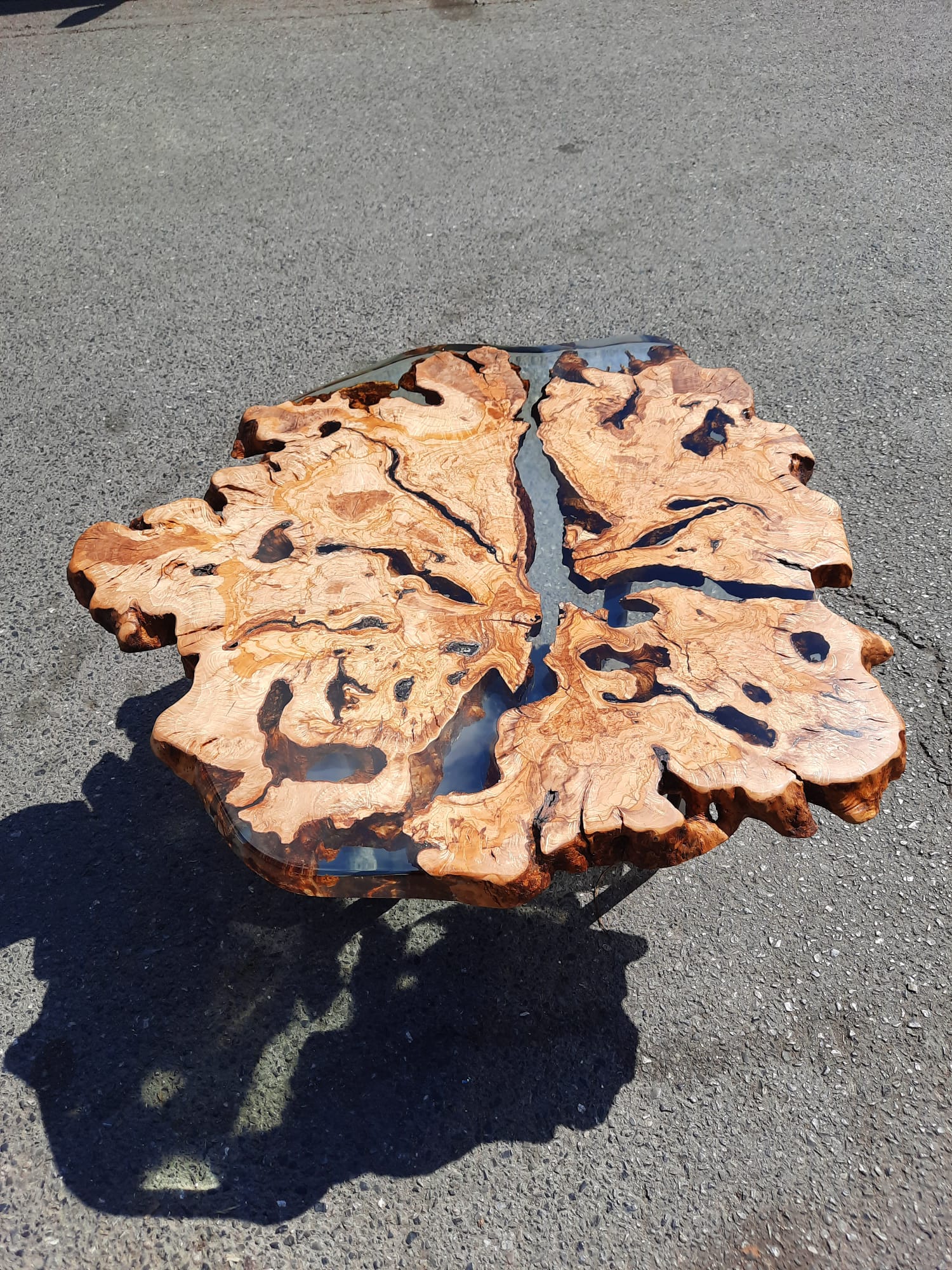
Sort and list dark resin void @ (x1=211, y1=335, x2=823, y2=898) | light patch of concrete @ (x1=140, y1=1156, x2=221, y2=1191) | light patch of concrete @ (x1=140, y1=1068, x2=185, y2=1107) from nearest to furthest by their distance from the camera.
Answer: dark resin void @ (x1=211, y1=335, x2=823, y2=898)
light patch of concrete @ (x1=140, y1=1156, x2=221, y2=1191)
light patch of concrete @ (x1=140, y1=1068, x2=185, y2=1107)

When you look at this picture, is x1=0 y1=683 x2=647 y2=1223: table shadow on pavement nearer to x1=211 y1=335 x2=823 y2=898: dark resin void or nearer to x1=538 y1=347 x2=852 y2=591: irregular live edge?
x1=211 y1=335 x2=823 y2=898: dark resin void

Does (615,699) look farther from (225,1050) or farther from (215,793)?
(225,1050)

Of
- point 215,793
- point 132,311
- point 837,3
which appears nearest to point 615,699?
point 215,793

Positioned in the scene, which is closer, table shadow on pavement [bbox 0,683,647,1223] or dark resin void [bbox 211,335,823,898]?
dark resin void [bbox 211,335,823,898]

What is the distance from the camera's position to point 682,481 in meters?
1.96

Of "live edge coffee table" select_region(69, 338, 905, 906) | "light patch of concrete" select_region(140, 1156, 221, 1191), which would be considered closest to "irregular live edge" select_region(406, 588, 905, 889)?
"live edge coffee table" select_region(69, 338, 905, 906)

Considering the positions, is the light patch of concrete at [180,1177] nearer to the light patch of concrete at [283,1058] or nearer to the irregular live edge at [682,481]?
the light patch of concrete at [283,1058]

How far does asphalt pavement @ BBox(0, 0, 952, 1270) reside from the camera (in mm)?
1823

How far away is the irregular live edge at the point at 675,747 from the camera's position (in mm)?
1396

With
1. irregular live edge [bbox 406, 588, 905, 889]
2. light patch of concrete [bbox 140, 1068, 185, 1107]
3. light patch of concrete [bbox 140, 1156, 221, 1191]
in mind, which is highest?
irregular live edge [bbox 406, 588, 905, 889]

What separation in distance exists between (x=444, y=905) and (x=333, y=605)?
0.84m

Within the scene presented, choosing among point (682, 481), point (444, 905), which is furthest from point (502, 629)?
point (444, 905)

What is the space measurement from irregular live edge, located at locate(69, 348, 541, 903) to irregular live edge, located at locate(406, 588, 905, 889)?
8 centimetres

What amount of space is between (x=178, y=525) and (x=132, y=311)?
7.90 ft
